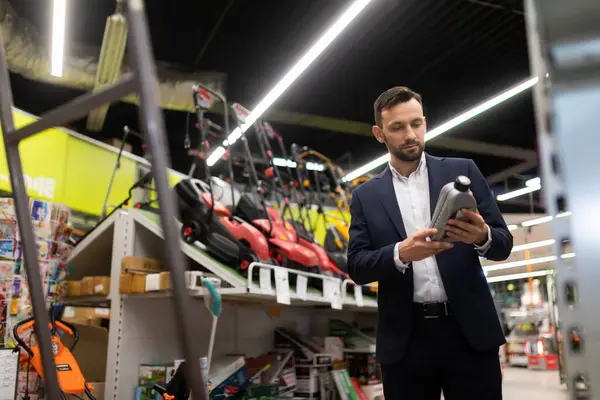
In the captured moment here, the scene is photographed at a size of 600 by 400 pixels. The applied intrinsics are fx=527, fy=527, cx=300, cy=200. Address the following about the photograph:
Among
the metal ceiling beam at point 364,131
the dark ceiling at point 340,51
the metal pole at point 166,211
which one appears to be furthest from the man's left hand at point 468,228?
the metal ceiling beam at point 364,131

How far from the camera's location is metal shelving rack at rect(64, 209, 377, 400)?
9.27 ft

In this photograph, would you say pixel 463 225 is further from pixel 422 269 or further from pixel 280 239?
pixel 280 239

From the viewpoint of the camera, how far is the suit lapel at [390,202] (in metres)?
1.52

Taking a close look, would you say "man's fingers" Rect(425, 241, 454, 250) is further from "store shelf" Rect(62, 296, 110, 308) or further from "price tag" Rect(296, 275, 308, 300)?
"store shelf" Rect(62, 296, 110, 308)

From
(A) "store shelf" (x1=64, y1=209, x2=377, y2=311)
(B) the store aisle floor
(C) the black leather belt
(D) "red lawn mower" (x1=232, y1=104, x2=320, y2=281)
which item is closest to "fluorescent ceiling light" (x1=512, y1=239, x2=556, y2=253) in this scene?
(B) the store aisle floor

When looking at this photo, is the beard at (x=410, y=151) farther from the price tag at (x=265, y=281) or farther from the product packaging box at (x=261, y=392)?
the product packaging box at (x=261, y=392)

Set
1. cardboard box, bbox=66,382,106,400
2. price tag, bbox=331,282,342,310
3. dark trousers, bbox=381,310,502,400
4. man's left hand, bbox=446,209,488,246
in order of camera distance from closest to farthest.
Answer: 1. man's left hand, bbox=446,209,488,246
2. dark trousers, bbox=381,310,502,400
3. cardboard box, bbox=66,382,106,400
4. price tag, bbox=331,282,342,310

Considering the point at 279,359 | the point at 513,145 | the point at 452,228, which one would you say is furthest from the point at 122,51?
the point at 513,145

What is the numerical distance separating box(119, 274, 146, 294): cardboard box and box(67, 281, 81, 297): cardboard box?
1.48ft

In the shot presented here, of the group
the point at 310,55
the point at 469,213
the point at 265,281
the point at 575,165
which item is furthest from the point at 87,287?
the point at 310,55

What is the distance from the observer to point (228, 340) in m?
3.75

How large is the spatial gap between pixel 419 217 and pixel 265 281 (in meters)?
1.47

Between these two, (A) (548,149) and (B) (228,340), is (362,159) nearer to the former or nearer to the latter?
(B) (228,340)

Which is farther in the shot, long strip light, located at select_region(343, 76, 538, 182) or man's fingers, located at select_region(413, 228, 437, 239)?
long strip light, located at select_region(343, 76, 538, 182)
